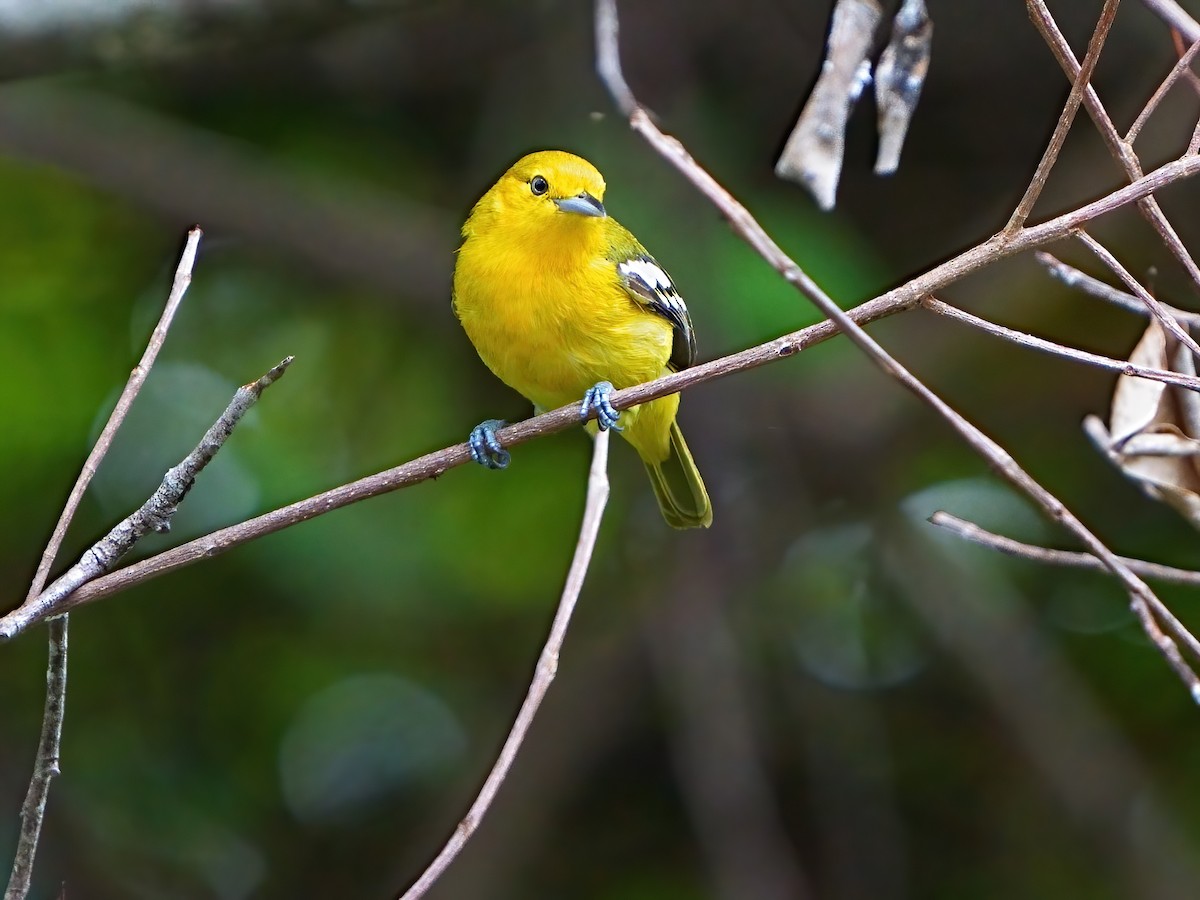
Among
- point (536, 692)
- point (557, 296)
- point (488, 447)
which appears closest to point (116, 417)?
point (536, 692)

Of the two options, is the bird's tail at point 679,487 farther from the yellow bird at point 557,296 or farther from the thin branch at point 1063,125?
the thin branch at point 1063,125

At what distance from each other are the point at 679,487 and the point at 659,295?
0.68 metres

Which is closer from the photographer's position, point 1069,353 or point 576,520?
point 1069,353

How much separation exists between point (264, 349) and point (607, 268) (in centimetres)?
180

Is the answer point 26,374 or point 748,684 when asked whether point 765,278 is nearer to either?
point 748,684

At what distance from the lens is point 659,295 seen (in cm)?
351

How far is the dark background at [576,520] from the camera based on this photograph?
4.34 m

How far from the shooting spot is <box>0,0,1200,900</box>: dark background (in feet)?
14.2

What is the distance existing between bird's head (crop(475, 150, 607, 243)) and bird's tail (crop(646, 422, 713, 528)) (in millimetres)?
804

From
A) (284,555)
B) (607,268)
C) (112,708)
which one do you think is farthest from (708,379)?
(112,708)

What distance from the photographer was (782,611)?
16.0 ft

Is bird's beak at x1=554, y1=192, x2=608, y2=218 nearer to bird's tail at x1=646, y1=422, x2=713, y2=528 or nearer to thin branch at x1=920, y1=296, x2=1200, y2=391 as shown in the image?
bird's tail at x1=646, y1=422, x2=713, y2=528

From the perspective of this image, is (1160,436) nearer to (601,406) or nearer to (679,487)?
(601,406)

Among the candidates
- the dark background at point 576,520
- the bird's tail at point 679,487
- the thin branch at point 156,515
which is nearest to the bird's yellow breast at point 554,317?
the bird's tail at point 679,487
